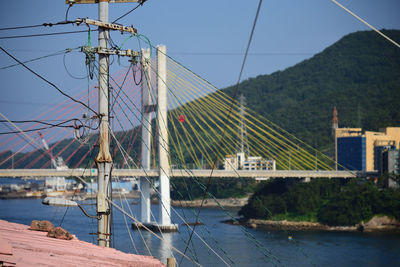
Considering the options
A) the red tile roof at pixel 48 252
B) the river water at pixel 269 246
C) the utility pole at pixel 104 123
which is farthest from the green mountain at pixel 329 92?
the red tile roof at pixel 48 252

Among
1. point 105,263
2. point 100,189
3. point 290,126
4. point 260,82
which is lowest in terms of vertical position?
point 105,263

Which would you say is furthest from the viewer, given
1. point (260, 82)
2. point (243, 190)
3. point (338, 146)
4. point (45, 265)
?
point (260, 82)

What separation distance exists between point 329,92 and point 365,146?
5503cm

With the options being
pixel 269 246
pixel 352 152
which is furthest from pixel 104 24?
pixel 352 152

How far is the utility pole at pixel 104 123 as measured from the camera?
9.49 meters

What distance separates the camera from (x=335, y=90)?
395 ft

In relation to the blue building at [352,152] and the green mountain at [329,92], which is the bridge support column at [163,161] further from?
the green mountain at [329,92]

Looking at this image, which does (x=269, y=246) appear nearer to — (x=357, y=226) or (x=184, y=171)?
(x=357, y=226)

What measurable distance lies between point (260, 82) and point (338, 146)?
73.9 m

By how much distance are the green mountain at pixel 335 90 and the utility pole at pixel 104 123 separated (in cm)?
7384

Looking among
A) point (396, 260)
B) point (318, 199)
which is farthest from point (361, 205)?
point (396, 260)

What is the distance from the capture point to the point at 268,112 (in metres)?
116

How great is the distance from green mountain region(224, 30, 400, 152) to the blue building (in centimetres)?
1519

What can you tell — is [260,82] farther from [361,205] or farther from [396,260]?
[396,260]
